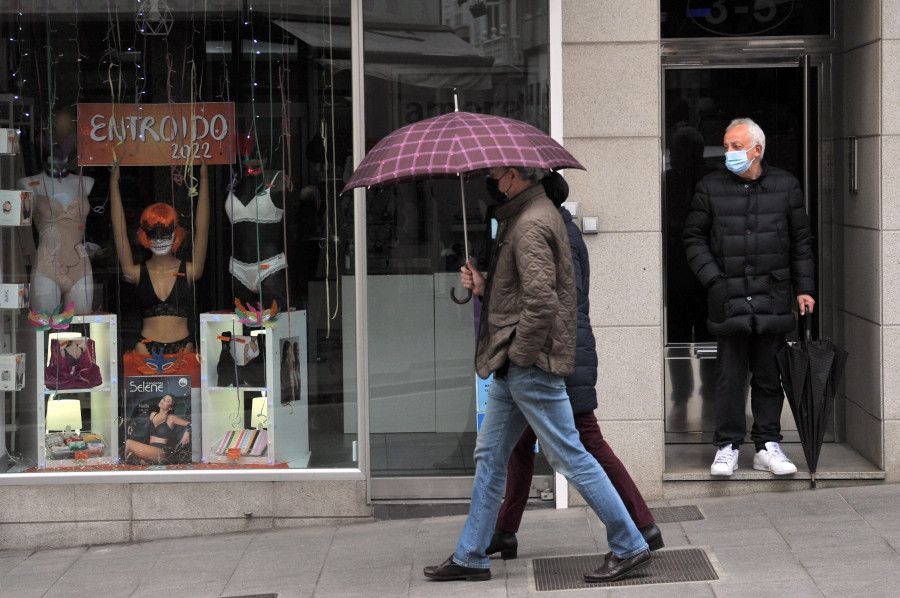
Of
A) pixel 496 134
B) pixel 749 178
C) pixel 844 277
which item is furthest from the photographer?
pixel 844 277

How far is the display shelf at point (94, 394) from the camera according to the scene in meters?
7.04

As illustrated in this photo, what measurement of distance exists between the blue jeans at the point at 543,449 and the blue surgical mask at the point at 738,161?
228cm

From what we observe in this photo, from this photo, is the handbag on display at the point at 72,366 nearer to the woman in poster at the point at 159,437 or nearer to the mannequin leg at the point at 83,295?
the mannequin leg at the point at 83,295

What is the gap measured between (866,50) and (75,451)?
5.55 m

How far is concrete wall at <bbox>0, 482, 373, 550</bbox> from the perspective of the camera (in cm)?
683

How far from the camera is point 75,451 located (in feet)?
23.1

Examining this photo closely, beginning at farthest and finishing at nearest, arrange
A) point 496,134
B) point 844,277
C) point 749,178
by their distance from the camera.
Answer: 1. point 844,277
2. point 749,178
3. point 496,134

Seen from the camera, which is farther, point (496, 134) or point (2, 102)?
point (2, 102)

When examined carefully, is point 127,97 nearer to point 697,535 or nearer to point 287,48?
point 287,48

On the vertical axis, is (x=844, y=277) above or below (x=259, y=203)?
below

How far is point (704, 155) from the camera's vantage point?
7.71 m

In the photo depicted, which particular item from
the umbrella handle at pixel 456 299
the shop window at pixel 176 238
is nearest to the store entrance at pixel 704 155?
the umbrella handle at pixel 456 299

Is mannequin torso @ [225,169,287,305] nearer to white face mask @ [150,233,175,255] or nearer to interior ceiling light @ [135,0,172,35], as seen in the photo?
white face mask @ [150,233,175,255]

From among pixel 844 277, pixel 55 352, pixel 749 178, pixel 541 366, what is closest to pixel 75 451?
pixel 55 352
